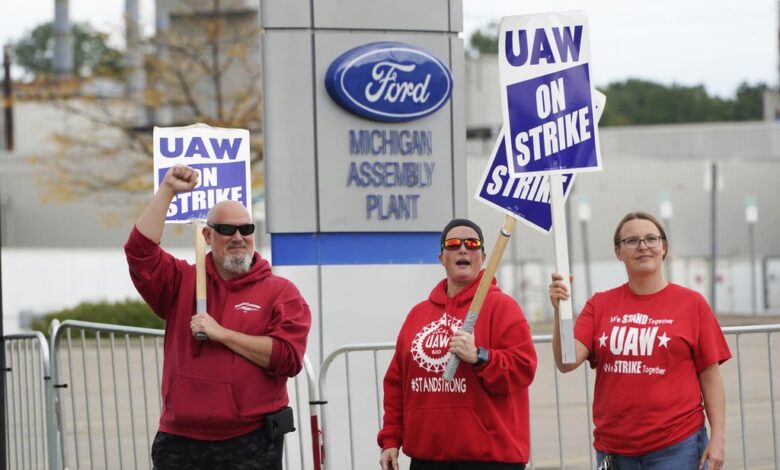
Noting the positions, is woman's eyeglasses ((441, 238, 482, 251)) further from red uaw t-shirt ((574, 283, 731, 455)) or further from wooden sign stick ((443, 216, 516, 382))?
red uaw t-shirt ((574, 283, 731, 455))

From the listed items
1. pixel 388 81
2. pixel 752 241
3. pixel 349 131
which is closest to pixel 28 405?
pixel 349 131

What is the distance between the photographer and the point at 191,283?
6.17 meters

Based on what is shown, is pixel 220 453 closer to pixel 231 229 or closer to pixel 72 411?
pixel 231 229

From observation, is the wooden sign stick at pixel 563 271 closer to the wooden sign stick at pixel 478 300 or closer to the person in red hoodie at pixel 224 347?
the wooden sign stick at pixel 478 300

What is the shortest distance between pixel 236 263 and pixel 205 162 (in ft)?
3.26

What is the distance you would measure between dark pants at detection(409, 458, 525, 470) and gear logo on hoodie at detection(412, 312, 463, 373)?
16.2 inches

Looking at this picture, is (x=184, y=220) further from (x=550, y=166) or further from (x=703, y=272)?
(x=703, y=272)

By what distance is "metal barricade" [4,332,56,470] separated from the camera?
359 inches

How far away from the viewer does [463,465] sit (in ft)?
19.5

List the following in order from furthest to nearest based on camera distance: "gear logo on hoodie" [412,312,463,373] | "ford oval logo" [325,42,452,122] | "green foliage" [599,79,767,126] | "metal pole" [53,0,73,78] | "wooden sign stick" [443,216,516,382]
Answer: "green foliage" [599,79,767,126] → "metal pole" [53,0,73,78] → "ford oval logo" [325,42,452,122] → "gear logo on hoodie" [412,312,463,373] → "wooden sign stick" [443,216,516,382]

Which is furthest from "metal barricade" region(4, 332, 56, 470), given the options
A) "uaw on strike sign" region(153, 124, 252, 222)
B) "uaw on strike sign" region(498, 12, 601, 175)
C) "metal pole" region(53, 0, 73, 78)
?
"metal pole" region(53, 0, 73, 78)

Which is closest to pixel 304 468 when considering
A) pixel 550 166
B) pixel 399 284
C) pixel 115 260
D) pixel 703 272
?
pixel 399 284

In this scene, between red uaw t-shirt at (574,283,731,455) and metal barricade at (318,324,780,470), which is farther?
metal barricade at (318,324,780,470)

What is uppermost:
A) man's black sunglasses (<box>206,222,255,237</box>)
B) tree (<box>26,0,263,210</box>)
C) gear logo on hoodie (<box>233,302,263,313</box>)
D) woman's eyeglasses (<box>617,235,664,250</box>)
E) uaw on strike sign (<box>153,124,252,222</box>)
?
tree (<box>26,0,263,210</box>)
